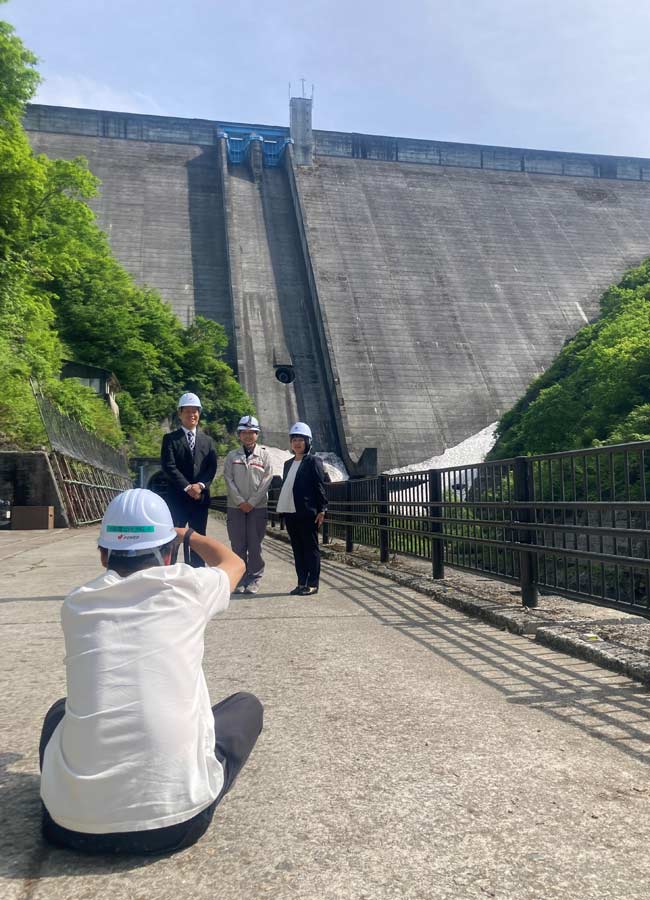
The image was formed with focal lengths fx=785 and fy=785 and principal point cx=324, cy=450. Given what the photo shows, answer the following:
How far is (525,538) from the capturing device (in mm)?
6477

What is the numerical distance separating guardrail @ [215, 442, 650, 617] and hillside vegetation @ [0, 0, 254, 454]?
1613 centimetres

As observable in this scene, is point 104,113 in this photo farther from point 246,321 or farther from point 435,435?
point 435,435

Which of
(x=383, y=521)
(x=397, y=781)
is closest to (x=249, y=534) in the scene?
(x=383, y=521)

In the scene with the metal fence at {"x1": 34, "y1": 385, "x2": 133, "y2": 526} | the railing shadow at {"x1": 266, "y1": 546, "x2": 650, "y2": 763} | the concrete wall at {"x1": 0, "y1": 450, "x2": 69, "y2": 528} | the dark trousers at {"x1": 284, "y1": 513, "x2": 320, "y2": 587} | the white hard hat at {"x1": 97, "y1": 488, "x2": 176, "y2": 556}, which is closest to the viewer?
the white hard hat at {"x1": 97, "y1": 488, "x2": 176, "y2": 556}

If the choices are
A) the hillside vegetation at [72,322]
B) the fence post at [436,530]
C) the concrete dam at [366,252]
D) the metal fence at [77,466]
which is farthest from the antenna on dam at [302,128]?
the fence post at [436,530]

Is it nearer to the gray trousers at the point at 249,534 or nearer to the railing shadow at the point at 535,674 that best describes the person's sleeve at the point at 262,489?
the gray trousers at the point at 249,534

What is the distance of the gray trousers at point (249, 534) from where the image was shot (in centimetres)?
808

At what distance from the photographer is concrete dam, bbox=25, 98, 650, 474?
48.6 metres

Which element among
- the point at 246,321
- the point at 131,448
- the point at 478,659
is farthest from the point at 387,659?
the point at 246,321

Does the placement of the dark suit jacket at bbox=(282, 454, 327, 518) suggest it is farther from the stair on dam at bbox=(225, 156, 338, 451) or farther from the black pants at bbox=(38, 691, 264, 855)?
the stair on dam at bbox=(225, 156, 338, 451)

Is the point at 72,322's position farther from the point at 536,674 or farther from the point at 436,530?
the point at 536,674

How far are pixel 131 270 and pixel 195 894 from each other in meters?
56.4

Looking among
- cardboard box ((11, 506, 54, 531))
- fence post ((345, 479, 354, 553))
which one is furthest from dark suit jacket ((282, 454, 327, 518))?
cardboard box ((11, 506, 54, 531))

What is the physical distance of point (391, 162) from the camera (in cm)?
6950
